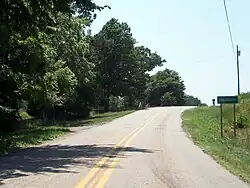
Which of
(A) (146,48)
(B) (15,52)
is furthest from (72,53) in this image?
(A) (146,48)

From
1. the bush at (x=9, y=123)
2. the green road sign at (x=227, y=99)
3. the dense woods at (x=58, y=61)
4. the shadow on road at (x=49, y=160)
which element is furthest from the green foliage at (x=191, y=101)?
the shadow on road at (x=49, y=160)

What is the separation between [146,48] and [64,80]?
243 feet

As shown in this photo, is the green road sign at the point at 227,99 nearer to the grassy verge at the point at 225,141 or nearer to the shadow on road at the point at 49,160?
the grassy verge at the point at 225,141

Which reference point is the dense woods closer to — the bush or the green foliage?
the bush

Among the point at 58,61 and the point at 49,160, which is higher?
the point at 58,61

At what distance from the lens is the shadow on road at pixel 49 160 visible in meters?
13.0

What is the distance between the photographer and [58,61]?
116 feet

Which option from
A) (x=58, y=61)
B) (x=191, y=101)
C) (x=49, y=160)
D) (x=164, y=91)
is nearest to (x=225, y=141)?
(x=58, y=61)

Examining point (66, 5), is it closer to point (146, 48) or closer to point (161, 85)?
point (146, 48)

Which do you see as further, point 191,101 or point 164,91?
point 191,101

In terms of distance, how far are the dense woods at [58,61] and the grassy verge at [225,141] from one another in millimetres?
7856

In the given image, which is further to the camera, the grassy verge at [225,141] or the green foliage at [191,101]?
the green foliage at [191,101]

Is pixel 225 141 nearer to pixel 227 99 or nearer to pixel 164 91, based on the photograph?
pixel 227 99

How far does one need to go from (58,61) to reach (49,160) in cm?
2055
